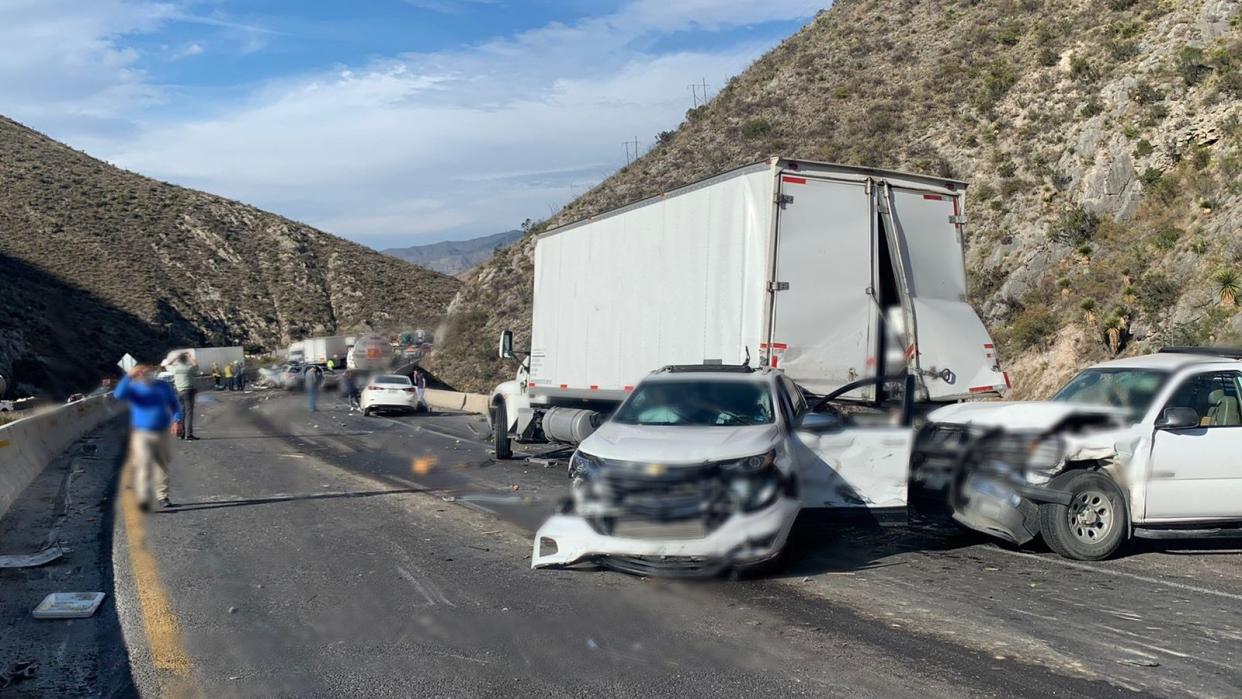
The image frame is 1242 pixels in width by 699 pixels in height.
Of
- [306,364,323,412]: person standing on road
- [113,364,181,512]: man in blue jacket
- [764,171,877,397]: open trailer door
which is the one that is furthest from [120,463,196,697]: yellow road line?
[306,364,323,412]: person standing on road

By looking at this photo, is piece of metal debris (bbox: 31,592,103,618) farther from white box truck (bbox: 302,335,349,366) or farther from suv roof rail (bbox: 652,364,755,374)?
white box truck (bbox: 302,335,349,366)

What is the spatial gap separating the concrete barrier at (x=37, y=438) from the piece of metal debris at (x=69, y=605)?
1.83 metres

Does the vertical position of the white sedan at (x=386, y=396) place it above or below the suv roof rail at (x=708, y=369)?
below

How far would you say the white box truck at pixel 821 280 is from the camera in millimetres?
11211

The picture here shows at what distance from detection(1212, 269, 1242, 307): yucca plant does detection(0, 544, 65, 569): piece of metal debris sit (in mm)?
20059

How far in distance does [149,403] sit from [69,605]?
64.6 inches

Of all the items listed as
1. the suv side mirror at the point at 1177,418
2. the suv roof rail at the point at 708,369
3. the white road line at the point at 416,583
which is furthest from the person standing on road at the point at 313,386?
the suv side mirror at the point at 1177,418

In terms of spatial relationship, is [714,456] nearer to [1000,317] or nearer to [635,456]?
[635,456]

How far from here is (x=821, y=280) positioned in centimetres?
1131

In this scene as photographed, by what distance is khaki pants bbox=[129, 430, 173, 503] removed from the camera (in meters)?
8.33

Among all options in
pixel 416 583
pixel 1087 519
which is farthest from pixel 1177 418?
pixel 416 583

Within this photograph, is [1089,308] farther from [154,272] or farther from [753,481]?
[154,272]

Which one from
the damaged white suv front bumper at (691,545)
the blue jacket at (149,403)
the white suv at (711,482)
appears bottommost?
the damaged white suv front bumper at (691,545)

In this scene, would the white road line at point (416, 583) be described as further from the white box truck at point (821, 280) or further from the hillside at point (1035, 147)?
the hillside at point (1035, 147)
